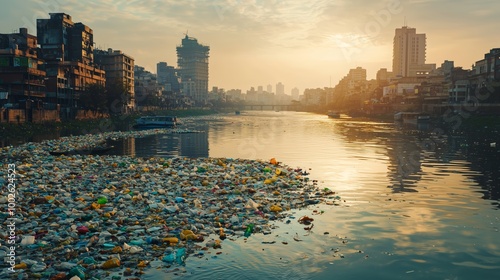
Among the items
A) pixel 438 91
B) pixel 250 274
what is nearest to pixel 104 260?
pixel 250 274

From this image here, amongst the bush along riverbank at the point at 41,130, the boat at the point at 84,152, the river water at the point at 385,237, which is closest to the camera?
the river water at the point at 385,237

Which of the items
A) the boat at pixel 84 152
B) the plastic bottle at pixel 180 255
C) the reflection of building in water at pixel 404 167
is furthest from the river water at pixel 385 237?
the boat at pixel 84 152

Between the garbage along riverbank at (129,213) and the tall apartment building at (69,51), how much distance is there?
67572 mm

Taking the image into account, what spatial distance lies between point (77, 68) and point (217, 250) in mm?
88579

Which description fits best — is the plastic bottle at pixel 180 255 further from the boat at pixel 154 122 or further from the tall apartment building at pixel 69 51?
the tall apartment building at pixel 69 51

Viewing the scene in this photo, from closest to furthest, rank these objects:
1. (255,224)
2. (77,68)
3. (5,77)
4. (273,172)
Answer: (255,224) → (273,172) → (5,77) → (77,68)

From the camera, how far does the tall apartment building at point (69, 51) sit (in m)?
84.3

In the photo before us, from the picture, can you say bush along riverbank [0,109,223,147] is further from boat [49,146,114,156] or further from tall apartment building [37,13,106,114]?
tall apartment building [37,13,106,114]

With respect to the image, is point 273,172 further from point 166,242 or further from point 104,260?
point 104,260

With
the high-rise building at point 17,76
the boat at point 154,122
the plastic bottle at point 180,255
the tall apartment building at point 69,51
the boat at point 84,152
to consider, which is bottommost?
the plastic bottle at point 180,255

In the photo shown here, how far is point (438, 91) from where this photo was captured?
126 m

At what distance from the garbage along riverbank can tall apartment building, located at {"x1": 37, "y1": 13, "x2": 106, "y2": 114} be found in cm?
6757

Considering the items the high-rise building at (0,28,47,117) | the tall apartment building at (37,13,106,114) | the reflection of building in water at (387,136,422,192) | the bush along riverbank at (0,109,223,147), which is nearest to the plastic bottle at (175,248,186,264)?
the reflection of building in water at (387,136,422,192)

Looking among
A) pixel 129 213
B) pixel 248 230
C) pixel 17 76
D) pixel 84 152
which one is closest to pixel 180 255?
pixel 248 230
